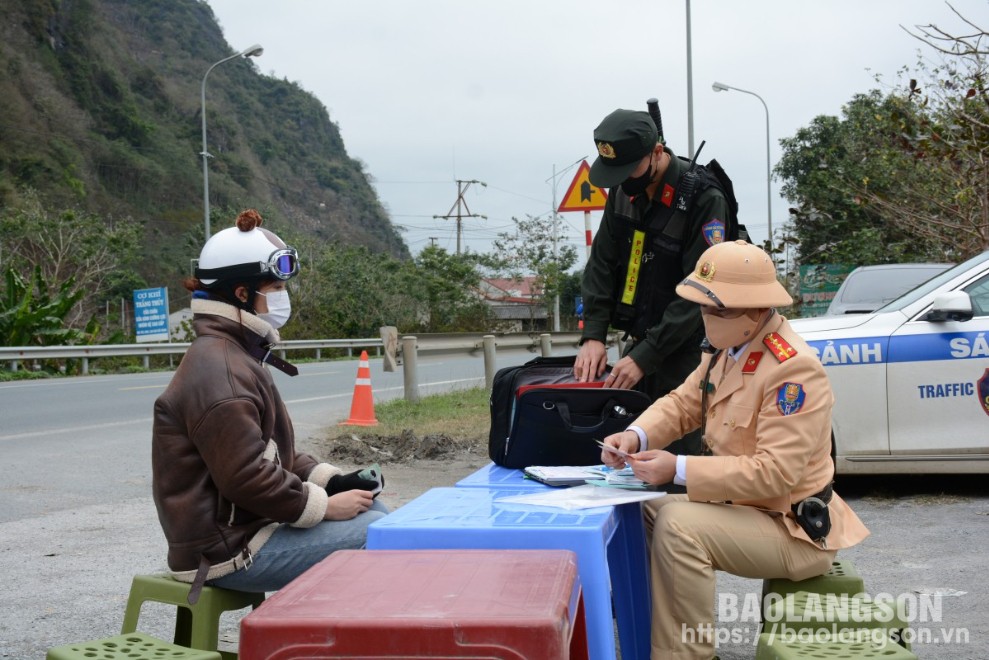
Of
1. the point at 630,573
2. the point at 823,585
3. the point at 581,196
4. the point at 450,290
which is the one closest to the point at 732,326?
the point at 823,585

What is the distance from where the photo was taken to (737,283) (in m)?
3.28

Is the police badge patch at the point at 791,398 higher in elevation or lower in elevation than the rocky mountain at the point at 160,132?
lower

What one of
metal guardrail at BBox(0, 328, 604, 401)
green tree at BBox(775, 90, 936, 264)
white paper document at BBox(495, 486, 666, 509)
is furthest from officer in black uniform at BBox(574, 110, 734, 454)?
green tree at BBox(775, 90, 936, 264)

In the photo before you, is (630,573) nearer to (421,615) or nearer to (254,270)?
(254,270)

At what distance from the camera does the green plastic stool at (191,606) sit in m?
3.02

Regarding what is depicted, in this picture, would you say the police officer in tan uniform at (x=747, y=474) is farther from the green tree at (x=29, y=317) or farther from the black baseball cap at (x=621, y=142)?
the green tree at (x=29, y=317)

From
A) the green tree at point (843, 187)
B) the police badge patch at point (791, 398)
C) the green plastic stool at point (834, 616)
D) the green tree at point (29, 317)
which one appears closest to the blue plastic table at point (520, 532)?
the green plastic stool at point (834, 616)

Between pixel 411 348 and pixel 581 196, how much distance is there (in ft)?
10.0

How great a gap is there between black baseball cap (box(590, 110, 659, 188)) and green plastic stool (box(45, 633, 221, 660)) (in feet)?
7.60

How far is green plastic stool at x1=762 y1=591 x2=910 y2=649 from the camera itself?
259 centimetres

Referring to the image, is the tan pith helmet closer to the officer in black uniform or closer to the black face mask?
the officer in black uniform

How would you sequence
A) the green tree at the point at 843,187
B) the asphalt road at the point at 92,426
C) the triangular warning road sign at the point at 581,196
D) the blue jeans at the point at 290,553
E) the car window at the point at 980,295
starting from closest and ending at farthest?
1. the blue jeans at the point at 290,553
2. the car window at the point at 980,295
3. the asphalt road at the point at 92,426
4. the triangular warning road sign at the point at 581,196
5. the green tree at the point at 843,187

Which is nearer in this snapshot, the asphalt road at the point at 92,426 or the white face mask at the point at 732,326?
the white face mask at the point at 732,326

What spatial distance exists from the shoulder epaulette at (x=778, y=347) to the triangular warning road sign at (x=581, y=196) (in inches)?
293
